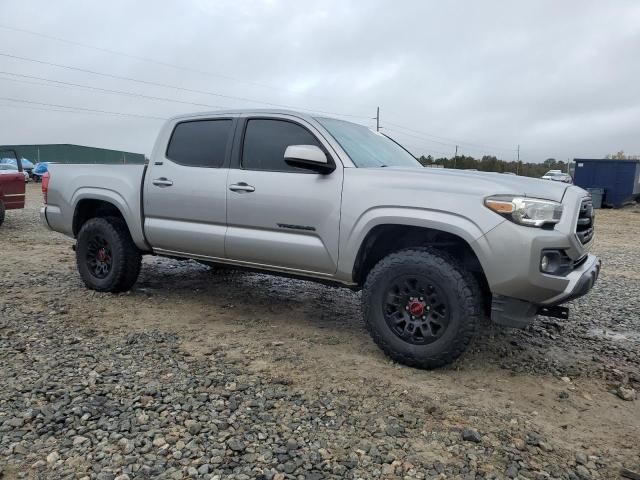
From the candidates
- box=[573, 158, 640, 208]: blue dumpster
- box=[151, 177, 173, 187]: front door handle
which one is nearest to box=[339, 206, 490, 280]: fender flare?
box=[151, 177, 173, 187]: front door handle

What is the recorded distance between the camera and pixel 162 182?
197 inches

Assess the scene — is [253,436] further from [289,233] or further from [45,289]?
[45,289]

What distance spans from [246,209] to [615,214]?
20.2 metres

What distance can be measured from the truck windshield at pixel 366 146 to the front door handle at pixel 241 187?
817 mm

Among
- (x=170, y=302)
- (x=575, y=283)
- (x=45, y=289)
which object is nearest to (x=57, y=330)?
(x=170, y=302)

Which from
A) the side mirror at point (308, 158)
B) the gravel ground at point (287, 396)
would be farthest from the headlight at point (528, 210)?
the side mirror at point (308, 158)

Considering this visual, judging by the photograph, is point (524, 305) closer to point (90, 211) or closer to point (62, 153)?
point (90, 211)

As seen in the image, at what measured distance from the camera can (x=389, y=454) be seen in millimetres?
2623

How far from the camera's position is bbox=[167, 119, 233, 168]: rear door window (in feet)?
15.9

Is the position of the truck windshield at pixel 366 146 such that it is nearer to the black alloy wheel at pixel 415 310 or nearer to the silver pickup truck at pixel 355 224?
the silver pickup truck at pixel 355 224

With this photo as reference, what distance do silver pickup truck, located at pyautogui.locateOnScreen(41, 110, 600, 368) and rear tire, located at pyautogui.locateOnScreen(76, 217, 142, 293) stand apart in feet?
0.05

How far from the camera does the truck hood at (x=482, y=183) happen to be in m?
3.46

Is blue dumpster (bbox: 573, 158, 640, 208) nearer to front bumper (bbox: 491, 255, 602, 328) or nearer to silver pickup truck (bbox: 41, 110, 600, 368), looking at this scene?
silver pickup truck (bbox: 41, 110, 600, 368)

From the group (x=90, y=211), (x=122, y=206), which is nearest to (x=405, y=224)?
(x=122, y=206)
